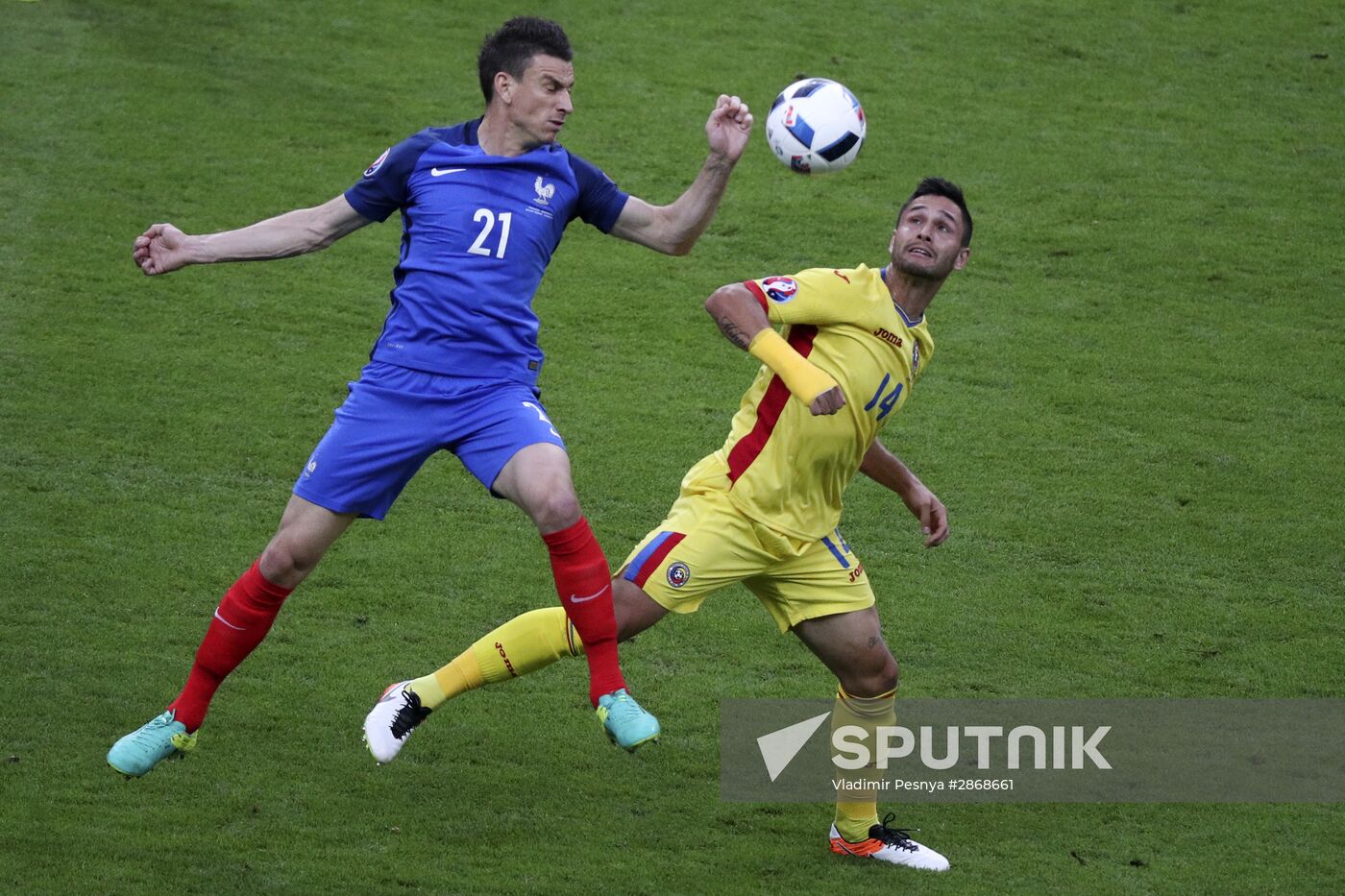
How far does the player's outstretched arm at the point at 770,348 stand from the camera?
480 cm

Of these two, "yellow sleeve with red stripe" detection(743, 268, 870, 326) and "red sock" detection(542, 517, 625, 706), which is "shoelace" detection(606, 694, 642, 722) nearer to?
"red sock" detection(542, 517, 625, 706)

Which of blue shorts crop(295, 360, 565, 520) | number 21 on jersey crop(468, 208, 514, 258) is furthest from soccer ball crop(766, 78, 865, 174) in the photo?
blue shorts crop(295, 360, 565, 520)

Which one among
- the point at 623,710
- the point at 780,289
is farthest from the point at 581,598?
the point at 780,289

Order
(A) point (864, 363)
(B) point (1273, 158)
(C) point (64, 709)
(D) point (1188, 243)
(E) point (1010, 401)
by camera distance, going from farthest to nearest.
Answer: (B) point (1273, 158) → (D) point (1188, 243) → (E) point (1010, 401) → (C) point (64, 709) → (A) point (864, 363)

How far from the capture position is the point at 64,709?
6016 millimetres

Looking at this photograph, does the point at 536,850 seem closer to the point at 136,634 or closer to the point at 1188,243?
the point at 136,634

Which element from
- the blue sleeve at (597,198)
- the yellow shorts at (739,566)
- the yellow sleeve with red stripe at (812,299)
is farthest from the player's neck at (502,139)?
the yellow shorts at (739,566)

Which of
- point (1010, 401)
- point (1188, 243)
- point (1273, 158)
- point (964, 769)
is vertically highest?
point (1273, 158)

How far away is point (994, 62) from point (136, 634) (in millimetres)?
9216

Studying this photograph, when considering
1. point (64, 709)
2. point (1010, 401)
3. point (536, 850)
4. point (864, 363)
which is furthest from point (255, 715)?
point (1010, 401)

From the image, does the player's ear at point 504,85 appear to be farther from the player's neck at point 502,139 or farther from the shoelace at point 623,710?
the shoelace at point 623,710

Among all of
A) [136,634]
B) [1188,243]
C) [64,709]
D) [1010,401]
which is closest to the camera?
[64,709]

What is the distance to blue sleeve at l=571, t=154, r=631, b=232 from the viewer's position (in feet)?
18.0

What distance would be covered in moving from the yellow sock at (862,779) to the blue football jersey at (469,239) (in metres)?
1.63
